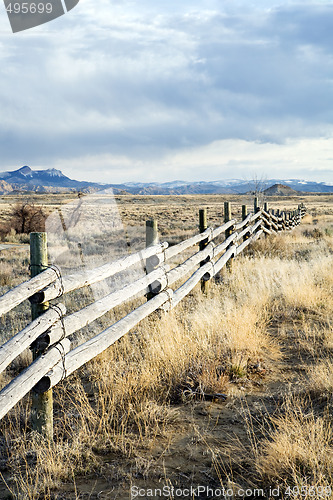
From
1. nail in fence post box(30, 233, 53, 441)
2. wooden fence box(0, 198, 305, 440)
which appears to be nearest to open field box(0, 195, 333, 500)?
nail in fence post box(30, 233, 53, 441)

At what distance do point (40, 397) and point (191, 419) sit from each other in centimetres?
122

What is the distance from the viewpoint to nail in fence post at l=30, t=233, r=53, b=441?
3.10m

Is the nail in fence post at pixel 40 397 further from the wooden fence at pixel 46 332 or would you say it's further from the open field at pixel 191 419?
the open field at pixel 191 419

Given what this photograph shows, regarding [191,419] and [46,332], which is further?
[191,419]

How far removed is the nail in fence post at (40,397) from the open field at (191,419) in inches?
4.6

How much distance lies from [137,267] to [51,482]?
8.36 m

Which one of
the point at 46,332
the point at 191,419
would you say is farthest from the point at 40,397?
the point at 191,419

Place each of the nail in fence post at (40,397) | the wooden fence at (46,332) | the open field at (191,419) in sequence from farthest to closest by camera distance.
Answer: the nail in fence post at (40,397) → the wooden fence at (46,332) → the open field at (191,419)

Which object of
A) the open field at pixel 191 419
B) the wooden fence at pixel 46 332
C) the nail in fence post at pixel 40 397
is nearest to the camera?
the open field at pixel 191 419

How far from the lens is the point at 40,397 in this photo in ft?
10.2

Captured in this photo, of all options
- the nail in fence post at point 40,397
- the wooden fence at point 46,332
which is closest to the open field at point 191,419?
the nail in fence post at point 40,397

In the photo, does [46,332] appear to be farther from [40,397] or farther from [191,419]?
[191,419]

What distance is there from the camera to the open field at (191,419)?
8.34 feet

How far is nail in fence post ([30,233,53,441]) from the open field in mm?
117
